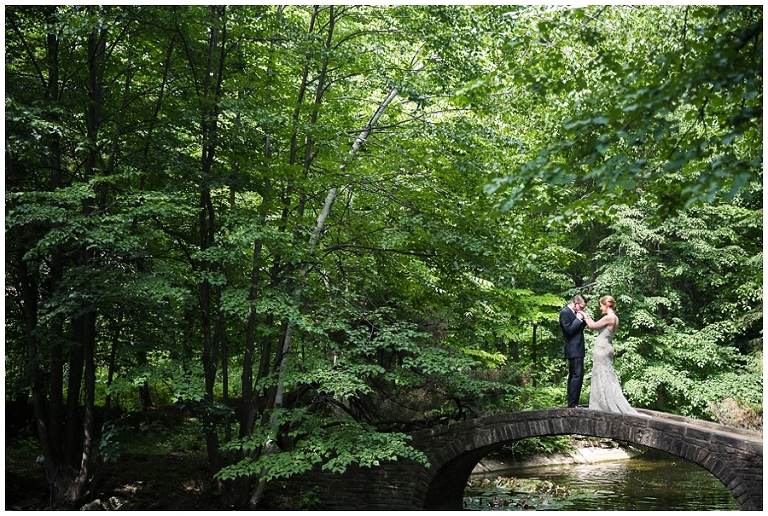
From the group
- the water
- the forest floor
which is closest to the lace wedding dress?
the water

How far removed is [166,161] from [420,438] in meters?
5.32

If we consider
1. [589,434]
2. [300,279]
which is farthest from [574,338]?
[300,279]

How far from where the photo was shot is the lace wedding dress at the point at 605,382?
28.3 ft

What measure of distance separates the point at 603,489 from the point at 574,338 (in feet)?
17.3

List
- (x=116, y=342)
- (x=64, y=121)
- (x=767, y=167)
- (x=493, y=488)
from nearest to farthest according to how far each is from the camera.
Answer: (x=767, y=167) < (x=64, y=121) < (x=116, y=342) < (x=493, y=488)

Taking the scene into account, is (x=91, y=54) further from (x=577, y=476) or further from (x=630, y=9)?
(x=577, y=476)

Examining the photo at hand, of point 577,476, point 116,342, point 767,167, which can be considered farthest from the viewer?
point 577,476

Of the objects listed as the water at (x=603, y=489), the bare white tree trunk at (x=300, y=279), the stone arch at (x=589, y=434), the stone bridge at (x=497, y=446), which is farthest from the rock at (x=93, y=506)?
the water at (x=603, y=489)

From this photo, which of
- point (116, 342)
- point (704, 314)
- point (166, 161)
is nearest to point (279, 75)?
point (166, 161)

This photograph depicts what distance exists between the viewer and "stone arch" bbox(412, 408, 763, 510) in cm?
789

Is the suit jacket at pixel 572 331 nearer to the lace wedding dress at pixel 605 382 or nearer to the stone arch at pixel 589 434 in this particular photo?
the lace wedding dress at pixel 605 382

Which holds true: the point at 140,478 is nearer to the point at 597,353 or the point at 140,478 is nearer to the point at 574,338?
the point at 574,338

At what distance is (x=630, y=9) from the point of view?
35.5ft

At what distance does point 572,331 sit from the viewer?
8750 mm
